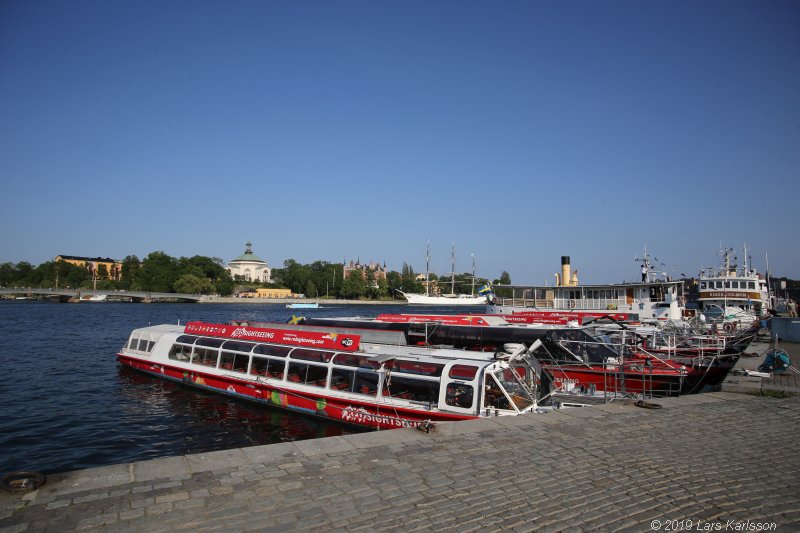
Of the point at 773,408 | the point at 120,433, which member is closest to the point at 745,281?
the point at 773,408

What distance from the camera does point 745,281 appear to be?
2201 inches

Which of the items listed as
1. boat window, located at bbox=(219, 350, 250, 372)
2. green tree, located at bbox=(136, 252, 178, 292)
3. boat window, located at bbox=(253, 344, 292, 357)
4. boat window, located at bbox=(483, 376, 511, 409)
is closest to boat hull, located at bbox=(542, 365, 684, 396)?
boat window, located at bbox=(483, 376, 511, 409)

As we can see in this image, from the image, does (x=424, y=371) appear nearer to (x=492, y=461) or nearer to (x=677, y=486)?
(x=492, y=461)

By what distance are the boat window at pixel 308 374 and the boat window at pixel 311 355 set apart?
0.72ft

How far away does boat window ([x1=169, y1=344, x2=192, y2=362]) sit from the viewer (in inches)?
906

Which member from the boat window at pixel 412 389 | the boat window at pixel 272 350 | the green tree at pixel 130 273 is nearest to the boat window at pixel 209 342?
the boat window at pixel 272 350

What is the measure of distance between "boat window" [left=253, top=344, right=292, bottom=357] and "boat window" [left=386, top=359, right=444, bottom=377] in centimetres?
503

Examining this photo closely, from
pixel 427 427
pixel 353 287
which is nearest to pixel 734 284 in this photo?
pixel 427 427

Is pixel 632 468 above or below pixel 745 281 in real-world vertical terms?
below

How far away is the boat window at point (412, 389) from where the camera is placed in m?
14.1

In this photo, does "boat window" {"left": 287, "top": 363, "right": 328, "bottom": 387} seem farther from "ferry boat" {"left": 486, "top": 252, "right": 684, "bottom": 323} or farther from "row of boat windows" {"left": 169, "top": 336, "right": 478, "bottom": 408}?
"ferry boat" {"left": 486, "top": 252, "right": 684, "bottom": 323}

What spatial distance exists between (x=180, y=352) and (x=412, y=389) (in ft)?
45.5

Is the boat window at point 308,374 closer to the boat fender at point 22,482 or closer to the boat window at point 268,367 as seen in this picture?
the boat window at point 268,367

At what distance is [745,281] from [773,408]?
53630mm
